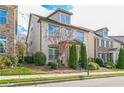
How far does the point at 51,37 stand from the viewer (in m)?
33.9

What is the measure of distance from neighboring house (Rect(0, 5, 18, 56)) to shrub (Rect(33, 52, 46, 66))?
111 inches

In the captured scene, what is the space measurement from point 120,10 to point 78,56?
6.87 meters

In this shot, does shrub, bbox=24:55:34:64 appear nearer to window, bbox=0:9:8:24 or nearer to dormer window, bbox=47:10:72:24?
window, bbox=0:9:8:24

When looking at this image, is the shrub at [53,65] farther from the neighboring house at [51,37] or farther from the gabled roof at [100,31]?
the gabled roof at [100,31]

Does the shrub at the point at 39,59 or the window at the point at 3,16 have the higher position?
the window at the point at 3,16

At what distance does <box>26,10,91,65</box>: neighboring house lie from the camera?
3359cm

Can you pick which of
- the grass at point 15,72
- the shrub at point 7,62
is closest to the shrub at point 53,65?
the grass at point 15,72

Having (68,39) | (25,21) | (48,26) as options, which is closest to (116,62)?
(68,39)

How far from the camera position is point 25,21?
3338 cm

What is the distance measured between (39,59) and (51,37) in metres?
3.75

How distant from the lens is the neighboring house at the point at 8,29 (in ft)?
93.7

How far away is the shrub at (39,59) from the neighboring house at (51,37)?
4.38 feet

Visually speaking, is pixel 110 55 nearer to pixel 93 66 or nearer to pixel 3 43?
pixel 93 66

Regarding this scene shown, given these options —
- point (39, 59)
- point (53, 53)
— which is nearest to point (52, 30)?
point (53, 53)
